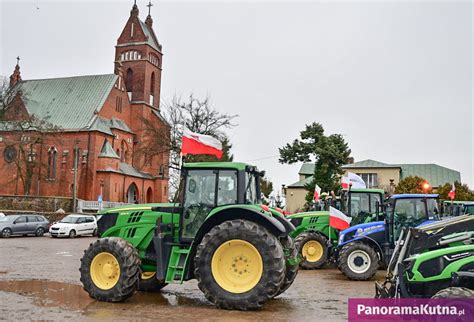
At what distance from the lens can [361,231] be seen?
491 inches

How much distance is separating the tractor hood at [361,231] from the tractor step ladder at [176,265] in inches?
233

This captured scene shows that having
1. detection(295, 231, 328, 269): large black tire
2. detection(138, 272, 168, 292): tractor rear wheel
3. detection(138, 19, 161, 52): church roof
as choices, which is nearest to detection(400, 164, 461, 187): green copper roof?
detection(138, 19, 161, 52): church roof

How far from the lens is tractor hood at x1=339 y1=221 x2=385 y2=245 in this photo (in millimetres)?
12336

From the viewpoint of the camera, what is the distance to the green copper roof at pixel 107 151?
5097 centimetres

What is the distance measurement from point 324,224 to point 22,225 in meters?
20.2

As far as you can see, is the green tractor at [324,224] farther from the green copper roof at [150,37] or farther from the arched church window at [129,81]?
the green copper roof at [150,37]

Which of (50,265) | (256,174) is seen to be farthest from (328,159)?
(256,174)

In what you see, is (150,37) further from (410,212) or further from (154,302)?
(154,302)

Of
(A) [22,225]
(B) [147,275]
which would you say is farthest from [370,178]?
(B) [147,275]

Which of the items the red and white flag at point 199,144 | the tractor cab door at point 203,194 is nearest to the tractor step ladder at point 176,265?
the tractor cab door at point 203,194

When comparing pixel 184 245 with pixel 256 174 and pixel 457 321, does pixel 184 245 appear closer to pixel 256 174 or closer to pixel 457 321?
pixel 256 174

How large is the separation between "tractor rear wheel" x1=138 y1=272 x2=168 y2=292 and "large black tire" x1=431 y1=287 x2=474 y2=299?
5.49m

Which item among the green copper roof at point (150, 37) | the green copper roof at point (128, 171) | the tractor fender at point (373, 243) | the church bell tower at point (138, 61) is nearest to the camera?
the tractor fender at point (373, 243)

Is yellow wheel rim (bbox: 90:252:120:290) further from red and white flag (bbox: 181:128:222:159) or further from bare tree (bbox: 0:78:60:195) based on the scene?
bare tree (bbox: 0:78:60:195)
